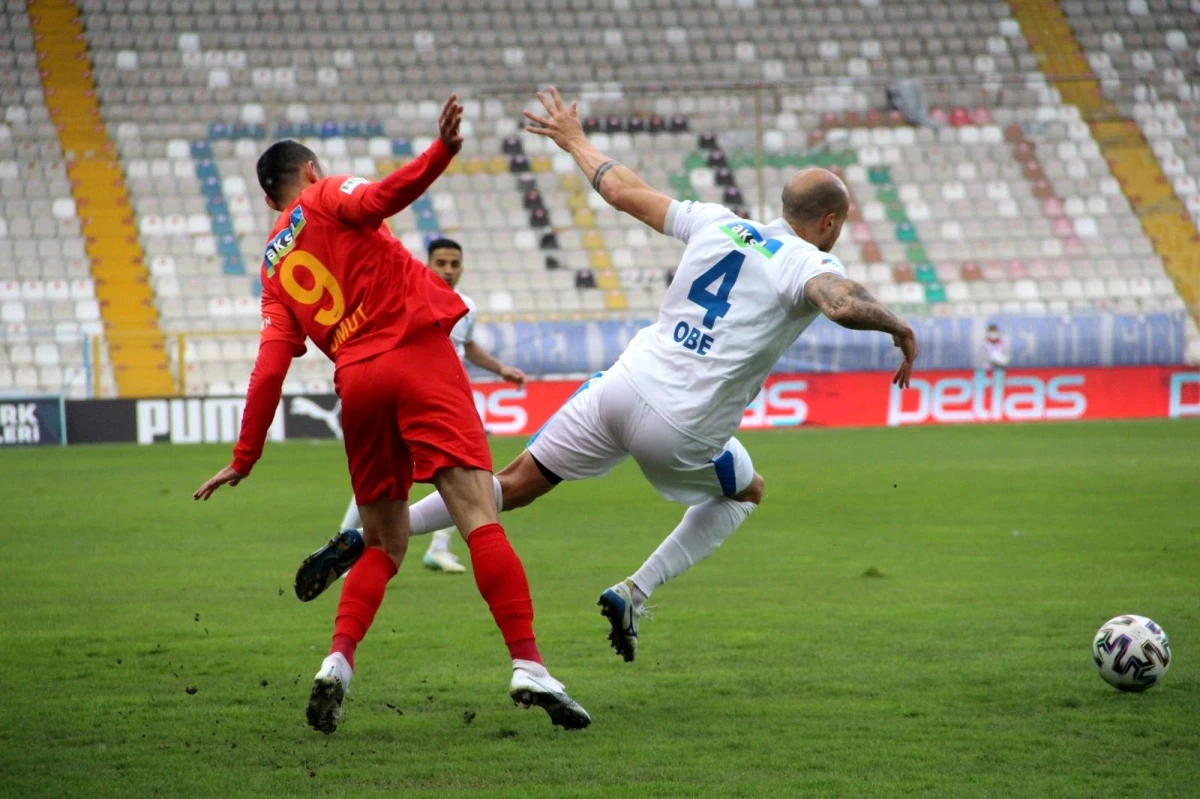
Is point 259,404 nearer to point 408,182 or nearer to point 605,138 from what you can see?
point 408,182

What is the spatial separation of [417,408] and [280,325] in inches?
23.7

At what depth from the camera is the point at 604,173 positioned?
18.1 ft

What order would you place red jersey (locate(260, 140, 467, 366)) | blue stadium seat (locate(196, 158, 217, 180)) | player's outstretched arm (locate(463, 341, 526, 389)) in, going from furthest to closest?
blue stadium seat (locate(196, 158, 217, 180)) → player's outstretched arm (locate(463, 341, 526, 389)) → red jersey (locate(260, 140, 467, 366))

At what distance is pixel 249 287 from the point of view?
86.1ft

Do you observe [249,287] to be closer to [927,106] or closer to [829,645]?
[927,106]

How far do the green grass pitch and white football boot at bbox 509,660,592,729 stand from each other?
0.09 metres

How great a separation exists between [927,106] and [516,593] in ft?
89.2

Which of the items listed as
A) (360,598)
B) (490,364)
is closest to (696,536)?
(360,598)

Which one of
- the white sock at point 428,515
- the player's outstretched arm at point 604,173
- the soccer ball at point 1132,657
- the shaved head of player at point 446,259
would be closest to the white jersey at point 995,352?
the shaved head of player at point 446,259

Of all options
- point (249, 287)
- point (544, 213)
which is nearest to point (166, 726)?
point (249, 287)

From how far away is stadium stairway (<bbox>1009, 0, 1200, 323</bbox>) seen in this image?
94.8 feet

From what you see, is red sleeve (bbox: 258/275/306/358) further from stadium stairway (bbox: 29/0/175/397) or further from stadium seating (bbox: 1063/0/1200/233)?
stadium seating (bbox: 1063/0/1200/233)

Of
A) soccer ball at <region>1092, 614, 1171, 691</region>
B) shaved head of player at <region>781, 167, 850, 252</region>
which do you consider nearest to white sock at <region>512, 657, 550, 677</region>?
shaved head of player at <region>781, 167, 850, 252</region>

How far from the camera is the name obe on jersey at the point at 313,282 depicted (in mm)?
5086
